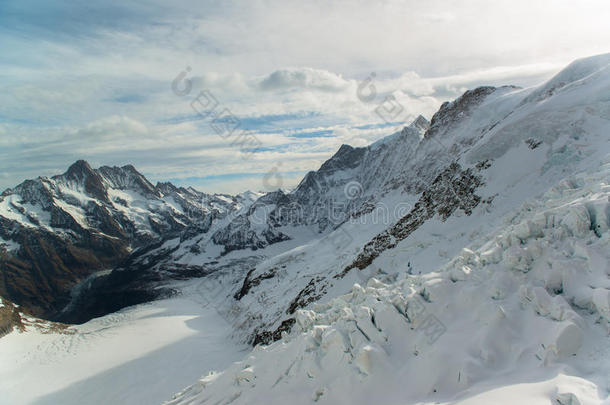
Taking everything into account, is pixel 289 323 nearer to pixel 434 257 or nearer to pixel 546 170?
pixel 434 257

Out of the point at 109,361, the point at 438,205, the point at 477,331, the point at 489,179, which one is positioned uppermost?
the point at 109,361

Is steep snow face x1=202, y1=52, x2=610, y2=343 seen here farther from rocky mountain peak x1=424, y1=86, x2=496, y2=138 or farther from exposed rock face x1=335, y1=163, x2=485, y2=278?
rocky mountain peak x1=424, y1=86, x2=496, y2=138

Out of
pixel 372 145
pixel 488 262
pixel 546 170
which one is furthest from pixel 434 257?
pixel 372 145

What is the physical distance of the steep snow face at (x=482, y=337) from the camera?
722 cm

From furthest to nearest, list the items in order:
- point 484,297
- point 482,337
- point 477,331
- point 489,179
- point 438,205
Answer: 1. point 438,205
2. point 489,179
3. point 484,297
4. point 477,331
5. point 482,337

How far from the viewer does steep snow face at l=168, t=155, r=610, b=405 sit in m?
7.22

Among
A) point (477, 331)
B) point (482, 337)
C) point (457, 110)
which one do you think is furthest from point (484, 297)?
point (457, 110)

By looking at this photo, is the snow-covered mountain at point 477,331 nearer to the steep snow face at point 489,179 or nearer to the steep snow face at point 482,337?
the steep snow face at point 482,337

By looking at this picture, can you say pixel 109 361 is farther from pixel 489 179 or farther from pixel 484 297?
pixel 489 179

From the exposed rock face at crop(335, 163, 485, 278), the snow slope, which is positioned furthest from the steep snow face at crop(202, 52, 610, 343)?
the snow slope

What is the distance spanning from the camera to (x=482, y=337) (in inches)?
337

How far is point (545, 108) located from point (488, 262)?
87.1 ft

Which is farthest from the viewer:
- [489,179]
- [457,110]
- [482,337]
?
[457,110]

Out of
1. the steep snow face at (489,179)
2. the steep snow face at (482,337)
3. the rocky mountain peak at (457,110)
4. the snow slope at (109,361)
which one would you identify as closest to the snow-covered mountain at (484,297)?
the steep snow face at (482,337)
